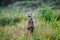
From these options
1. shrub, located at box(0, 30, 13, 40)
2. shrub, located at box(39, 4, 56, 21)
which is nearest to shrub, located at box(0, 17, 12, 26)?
shrub, located at box(39, 4, 56, 21)

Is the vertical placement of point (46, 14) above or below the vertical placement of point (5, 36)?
below

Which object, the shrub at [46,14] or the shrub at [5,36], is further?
the shrub at [46,14]

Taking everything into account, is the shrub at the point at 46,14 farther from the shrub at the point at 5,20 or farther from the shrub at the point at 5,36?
the shrub at the point at 5,36

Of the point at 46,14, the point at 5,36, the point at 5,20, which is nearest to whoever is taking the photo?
the point at 5,36

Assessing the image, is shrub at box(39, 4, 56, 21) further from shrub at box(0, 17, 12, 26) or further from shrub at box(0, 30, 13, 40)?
shrub at box(0, 30, 13, 40)

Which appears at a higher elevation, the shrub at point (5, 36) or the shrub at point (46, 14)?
the shrub at point (5, 36)

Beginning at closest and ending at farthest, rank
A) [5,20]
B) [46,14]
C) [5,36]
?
[5,36] < [5,20] < [46,14]

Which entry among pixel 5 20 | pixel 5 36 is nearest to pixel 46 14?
pixel 5 20

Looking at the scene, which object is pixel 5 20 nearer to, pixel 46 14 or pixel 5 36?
Answer: pixel 46 14

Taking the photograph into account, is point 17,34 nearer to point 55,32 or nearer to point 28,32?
point 28,32

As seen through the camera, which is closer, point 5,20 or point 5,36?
point 5,36

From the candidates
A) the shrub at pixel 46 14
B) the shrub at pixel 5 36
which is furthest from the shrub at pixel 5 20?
the shrub at pixel 5 36

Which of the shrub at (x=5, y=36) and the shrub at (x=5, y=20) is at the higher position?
the shrub at (x=5, y=36)

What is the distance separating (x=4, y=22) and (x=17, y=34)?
458 centimetres
